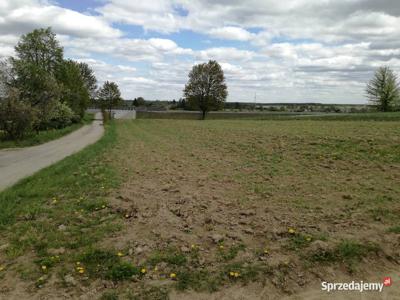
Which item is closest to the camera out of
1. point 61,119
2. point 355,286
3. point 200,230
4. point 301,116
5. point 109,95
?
point 355,286

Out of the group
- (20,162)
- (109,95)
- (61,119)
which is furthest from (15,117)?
(109,95)

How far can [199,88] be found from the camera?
66625 millimetres

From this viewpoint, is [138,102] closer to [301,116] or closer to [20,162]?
[301,116]

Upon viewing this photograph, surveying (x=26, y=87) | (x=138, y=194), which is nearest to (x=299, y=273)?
(x=138, y=194)

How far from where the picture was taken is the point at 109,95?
76.1 metres

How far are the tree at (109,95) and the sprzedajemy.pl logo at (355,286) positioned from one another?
2999 inches

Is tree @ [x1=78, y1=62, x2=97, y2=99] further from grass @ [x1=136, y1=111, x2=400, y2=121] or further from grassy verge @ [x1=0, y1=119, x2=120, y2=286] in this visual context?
grassy verge @ [x1=0, y1=119, x2=120, y2=286]

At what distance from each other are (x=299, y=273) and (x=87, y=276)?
285 cm

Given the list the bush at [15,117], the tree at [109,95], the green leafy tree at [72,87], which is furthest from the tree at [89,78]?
the bush at [15,117]

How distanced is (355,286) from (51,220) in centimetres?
555

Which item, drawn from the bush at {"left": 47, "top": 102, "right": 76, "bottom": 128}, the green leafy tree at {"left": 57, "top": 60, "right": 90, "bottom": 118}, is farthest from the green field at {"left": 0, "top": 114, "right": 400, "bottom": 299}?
the green leafy tree at {"left": 57, "top": 60, "right": 90, "bottom": 118}

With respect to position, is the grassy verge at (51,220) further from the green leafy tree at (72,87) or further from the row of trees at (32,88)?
the green leafy tree at (72,87)

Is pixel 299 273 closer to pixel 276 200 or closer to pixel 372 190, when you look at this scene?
pixel 276 200

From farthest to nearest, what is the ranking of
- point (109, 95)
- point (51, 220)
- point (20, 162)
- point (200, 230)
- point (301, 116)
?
1. point (109, 95)
2. point (301, 116)
3. point (20, 162)
4. point (51, 220)
5. point (200, 230)
